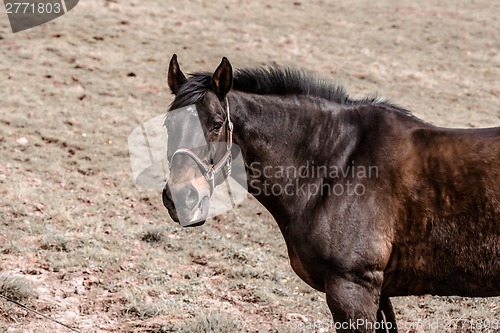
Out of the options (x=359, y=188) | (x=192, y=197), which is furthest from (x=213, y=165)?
(x=359, y=188)

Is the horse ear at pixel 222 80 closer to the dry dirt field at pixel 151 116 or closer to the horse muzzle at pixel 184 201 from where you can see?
the horse muzzle at pixel 184 201

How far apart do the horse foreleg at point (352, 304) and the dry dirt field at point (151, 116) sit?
1.87 m

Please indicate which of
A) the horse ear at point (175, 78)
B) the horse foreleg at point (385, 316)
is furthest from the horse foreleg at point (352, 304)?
the horse ear at point (175, 78)

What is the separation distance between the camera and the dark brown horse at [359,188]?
13.3ft

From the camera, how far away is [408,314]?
621 cm

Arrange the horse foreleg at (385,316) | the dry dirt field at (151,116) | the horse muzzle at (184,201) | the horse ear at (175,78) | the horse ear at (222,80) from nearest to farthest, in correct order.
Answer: the horse muzzle at (184,201), the horse ear at (222,80), the horse ear at (175,78), the horse foreleg at (385,316), the dry dirt field at (151,116)

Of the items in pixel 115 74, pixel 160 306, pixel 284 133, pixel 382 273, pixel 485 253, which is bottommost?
pixel 115 74

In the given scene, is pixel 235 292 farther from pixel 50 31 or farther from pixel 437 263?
pixel 50 31

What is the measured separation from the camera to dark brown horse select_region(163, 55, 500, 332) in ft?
13.3

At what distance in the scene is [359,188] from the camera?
423 centimetres

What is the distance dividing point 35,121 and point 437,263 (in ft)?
A: 31.2

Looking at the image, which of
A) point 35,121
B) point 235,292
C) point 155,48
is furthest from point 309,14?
point 235,292

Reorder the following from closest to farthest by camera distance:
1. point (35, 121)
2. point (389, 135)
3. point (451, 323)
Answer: point (389, 135)
point (451, 323)
point (35, 121)

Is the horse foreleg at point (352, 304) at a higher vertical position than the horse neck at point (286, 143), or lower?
lower
